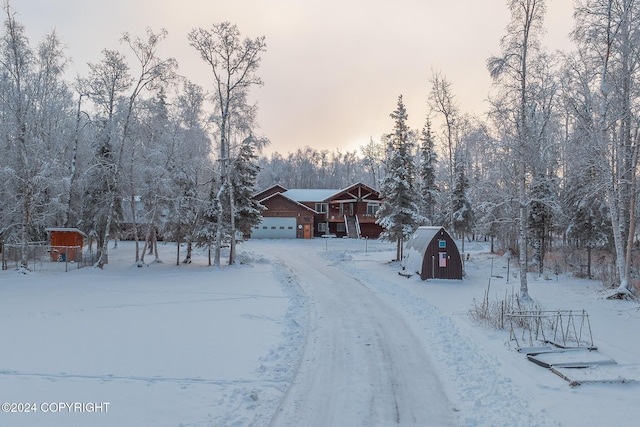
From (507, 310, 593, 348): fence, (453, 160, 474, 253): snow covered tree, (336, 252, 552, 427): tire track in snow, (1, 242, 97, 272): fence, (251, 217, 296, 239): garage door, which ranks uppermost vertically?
(453, 160, 474, 253): snow covered tree

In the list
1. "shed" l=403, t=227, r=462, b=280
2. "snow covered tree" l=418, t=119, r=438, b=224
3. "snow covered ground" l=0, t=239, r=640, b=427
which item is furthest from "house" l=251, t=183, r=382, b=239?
"snow covered ground" l=0, t=239, r=640, b=427

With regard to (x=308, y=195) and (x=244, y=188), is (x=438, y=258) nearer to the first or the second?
(x=244, y=188)

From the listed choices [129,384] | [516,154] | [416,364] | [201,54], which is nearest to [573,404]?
[416,364]

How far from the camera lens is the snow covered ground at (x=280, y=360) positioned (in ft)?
21.3

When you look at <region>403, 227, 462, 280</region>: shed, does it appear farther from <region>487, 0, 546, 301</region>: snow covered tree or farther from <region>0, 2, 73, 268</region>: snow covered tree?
<region>0, 2, 73, 268</region>: snow covered tree

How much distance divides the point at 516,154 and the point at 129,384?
52.2ft

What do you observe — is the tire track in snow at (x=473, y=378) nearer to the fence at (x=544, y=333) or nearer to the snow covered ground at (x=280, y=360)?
the snow covered ground at (x=280, y=360)

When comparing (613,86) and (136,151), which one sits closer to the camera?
(613,86)

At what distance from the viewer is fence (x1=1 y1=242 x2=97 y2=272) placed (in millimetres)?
22766

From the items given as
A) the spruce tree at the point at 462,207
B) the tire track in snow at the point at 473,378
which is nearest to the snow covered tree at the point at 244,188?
the tire track in snow at the point at 473,378

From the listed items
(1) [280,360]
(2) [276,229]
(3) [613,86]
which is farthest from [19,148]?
(2) [276,229]

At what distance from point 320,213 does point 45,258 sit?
123ft

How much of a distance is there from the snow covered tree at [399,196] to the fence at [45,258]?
20557 millimetres

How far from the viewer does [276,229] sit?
176ft
